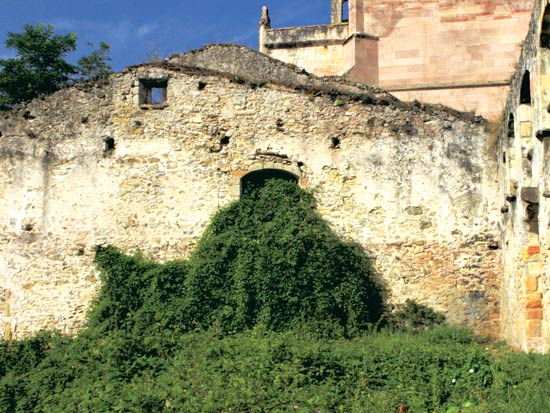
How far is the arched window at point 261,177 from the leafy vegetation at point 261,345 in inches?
6.3

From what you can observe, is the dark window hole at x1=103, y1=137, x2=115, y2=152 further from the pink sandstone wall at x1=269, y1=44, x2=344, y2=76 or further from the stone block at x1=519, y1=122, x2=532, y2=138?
the pink sandstone wall at x1=269, y1=44, x2=344, y2=76

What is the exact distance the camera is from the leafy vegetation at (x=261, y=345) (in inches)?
337

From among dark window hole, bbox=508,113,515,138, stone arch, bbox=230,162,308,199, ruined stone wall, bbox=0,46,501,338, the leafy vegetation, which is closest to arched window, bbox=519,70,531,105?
dark window hole, bbox=508,113,515,138

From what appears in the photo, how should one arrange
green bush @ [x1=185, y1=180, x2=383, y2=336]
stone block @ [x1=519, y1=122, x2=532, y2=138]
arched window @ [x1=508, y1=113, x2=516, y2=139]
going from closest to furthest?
1. stone block @ [x1=519, y1=122, x2=532, y2=138]
2. arched window @ [x1=508, y1=113, x2=516, y2=139]
3. green bush @ [x1=185, y1=180, x2=383, y2=336]

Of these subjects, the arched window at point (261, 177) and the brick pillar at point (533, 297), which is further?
the arched window at point (261, 177)

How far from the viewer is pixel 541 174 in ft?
28.9

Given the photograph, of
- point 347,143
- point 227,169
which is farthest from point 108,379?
point 347,143

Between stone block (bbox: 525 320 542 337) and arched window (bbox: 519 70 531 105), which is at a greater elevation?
arched window (bbox: 519 70 531 105)

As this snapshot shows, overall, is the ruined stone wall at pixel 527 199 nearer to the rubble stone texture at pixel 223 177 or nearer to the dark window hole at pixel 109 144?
the rubble stone texture at pixel 223 177

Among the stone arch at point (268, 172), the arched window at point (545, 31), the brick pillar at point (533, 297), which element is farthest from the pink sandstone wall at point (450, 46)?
the arched window at point (545, 31)

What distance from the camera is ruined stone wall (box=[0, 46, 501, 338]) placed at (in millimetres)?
12008

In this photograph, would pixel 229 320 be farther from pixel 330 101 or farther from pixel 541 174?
pixel 541 174

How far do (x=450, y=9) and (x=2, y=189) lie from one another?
39.6ft

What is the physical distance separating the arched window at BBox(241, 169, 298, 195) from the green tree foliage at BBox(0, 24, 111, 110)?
277 inches
